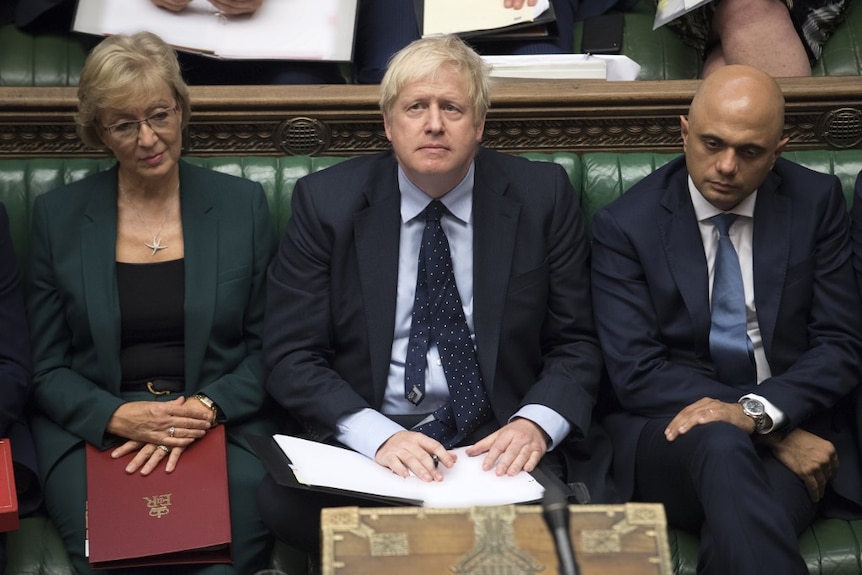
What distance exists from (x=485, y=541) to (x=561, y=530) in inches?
12.1

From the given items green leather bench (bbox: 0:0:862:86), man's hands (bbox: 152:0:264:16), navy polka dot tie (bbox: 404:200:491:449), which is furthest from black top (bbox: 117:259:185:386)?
green leather bench (bbox: 0:0:862:86)

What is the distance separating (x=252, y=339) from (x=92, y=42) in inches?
47.0

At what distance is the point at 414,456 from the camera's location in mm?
2793

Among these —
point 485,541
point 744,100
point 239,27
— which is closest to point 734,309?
point 744,100

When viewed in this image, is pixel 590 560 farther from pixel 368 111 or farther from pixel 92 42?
pixel 92 42

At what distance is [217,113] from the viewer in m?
3.56

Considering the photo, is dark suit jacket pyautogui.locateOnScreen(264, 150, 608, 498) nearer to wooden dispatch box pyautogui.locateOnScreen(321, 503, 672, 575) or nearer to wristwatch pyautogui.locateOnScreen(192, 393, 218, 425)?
wristwatch pyautogui.locateOnScreen(192, 393, 218, 425)

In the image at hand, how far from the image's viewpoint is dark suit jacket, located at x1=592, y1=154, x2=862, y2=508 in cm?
308

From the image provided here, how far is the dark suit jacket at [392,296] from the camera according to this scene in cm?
306

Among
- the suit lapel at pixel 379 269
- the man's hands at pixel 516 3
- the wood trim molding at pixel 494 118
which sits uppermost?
the man's hands at pixel 516 3

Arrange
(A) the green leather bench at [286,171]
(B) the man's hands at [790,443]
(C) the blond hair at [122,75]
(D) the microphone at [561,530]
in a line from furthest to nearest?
(A) the green leather bench at [286,171]
(C) the blond hair at [122,75]
(B) the man's hands at [790,443]
(D) the microphone at [561,530]

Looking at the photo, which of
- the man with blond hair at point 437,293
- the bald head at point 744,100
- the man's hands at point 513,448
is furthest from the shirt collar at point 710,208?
the man's hands at point 513,448

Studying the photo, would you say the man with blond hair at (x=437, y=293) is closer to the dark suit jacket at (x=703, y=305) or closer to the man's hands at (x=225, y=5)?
the dark suit jacket at (x=703, y=305)

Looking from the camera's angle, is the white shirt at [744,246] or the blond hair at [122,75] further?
the white shirt at [744,246]
